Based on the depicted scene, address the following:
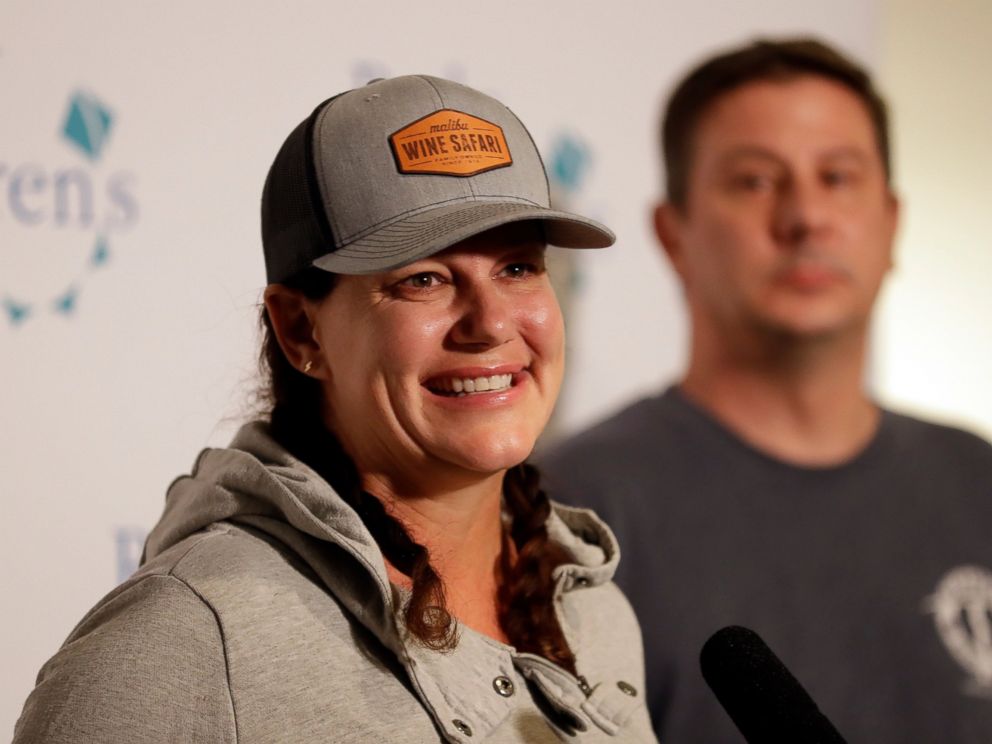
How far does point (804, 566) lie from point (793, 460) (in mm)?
169

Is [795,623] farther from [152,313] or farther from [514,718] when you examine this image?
[152,313]

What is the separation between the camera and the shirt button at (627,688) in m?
1.17

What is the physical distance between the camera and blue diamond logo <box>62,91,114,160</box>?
130cm

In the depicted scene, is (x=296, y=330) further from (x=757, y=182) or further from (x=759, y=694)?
(x=757, y=182)

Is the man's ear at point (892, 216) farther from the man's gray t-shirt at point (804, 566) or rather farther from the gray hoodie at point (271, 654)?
the gray hoodie at point (271, 654)

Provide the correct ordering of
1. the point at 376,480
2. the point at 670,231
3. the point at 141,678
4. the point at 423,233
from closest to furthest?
the point at 141,678
the point at 423,233
the point at 376,480
the point at 670,231

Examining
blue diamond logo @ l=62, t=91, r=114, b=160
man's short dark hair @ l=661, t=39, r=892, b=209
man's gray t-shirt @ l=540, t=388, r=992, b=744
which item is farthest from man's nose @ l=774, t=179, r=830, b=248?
blue diamond logo @ l=62, t=91, r=114, b=160

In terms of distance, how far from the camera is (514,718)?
1.03 meters

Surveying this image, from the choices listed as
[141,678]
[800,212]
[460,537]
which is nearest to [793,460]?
[800,212]

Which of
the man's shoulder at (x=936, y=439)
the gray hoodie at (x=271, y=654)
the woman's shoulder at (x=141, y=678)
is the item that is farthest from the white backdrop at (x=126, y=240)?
the man's shoulder at (x=936, y=439)

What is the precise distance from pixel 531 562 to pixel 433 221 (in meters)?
0.35

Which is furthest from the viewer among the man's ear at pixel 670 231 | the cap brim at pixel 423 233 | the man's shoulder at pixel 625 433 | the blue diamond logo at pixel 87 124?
the man's ear at pixel 670 231

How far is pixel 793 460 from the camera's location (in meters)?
1.83

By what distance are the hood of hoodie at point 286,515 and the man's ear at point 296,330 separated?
7cm
